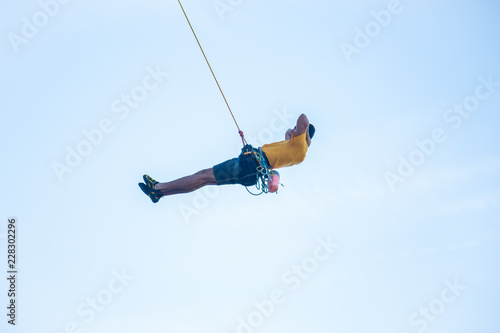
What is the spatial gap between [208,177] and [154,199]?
0.80 metres

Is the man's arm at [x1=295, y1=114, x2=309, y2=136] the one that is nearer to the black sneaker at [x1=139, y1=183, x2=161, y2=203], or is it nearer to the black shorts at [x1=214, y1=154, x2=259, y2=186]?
the black shorts at [x1=214, y1=154, x2=259, y2=186]

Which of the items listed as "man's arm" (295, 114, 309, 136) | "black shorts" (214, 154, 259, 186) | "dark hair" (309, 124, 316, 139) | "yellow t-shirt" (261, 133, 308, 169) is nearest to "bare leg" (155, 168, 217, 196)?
"black shorts" (214, 154, 259, 186)

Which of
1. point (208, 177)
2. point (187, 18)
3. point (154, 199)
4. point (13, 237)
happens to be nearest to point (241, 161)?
point (208, 177)

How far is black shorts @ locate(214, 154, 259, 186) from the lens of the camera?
27.5 feet

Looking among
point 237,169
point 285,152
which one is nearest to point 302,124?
point 285,152

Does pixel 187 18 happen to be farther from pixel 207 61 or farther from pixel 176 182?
pixel 176 182

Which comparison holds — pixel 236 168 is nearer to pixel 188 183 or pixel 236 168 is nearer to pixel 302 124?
pixel 188 183

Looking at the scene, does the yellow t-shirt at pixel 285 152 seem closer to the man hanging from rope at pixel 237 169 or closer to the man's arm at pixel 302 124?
the man hanging from rope at pixel 237 169

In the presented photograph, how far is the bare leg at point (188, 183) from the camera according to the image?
27.4 ft

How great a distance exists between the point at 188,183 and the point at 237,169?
2.28 feet

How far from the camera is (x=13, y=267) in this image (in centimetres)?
1121

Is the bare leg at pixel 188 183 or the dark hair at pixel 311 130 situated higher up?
the bare leg at pixel 188 183

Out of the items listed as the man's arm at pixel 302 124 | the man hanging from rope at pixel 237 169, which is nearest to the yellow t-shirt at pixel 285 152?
the man hanging from rope at pixel 237 169

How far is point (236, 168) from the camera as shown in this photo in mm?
8414
